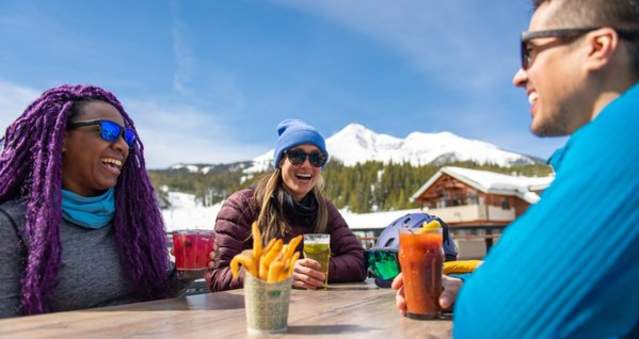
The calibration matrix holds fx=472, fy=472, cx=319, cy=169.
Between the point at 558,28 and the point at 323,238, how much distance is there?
5.28 feet

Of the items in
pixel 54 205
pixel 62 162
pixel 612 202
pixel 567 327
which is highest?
pixel 62 162

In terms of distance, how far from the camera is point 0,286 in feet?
7.04

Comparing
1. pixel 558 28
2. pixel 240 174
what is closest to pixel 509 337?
pixel 558 28

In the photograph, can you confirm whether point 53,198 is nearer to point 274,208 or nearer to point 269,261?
point 274,208

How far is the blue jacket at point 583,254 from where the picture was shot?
79 centimetres

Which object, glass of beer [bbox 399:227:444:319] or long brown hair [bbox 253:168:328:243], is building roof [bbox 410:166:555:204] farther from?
glass of beer [bbox 399:227:444:319]

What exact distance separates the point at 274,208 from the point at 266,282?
1.99 metres

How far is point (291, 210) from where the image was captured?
3.39m

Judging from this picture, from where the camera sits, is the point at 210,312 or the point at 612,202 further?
the point at 210,312

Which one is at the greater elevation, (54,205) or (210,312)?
(54,205)

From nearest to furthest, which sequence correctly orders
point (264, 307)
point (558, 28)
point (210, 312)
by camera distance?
1. point (558, 28)
2. point (264, 307)
3. point (210, 312)

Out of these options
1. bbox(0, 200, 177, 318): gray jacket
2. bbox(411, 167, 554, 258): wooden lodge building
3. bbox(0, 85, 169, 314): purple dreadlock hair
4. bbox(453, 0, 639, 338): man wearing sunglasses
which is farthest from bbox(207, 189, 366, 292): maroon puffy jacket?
bbox(411, 167, 554, 258): wooden lodge building

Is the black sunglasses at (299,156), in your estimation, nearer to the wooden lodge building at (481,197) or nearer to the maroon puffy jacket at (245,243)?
the maroon puffy jacket at (245,243)

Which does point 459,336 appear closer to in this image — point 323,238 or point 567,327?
point 567,327
